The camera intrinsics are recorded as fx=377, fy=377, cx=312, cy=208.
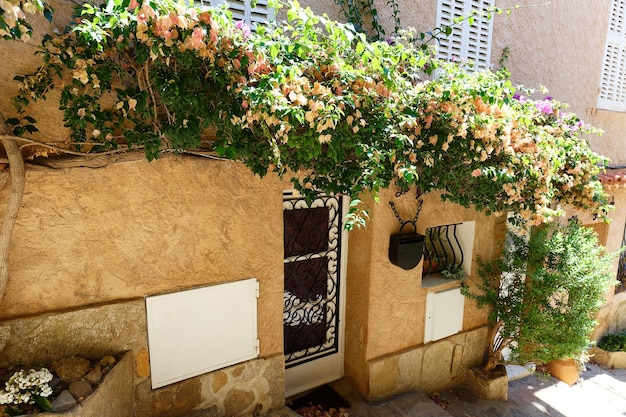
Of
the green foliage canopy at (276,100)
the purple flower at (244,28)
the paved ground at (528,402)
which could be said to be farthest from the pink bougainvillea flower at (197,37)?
the paved ground at (528,402)

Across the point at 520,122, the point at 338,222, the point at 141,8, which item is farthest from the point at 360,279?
the point at 141,8

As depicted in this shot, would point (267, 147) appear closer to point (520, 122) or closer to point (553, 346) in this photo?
point (520, 122)

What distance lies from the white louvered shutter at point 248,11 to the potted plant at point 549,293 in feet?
10.7

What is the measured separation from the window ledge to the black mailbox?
0.57 meters

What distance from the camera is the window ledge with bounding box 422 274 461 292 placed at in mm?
4410

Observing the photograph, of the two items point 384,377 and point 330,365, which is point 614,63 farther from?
point 330,365

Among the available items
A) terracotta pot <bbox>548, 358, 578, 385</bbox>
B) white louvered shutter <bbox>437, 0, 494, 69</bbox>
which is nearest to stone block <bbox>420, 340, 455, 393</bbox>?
terracotta pot <bbox>548, 358, 578, 385</bbox>

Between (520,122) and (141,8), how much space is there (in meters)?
2.86

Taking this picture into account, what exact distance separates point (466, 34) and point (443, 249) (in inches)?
103

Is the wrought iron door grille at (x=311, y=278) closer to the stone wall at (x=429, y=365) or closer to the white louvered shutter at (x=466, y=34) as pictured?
the stone wall at (x=429, y=365)

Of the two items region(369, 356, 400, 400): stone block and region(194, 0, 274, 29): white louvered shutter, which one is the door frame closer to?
region(369, 356, 400, 400): stone block

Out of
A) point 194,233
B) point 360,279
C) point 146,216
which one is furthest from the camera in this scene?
point 360,279

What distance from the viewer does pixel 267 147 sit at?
2.42 meters

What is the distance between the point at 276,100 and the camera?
2.13 metres
